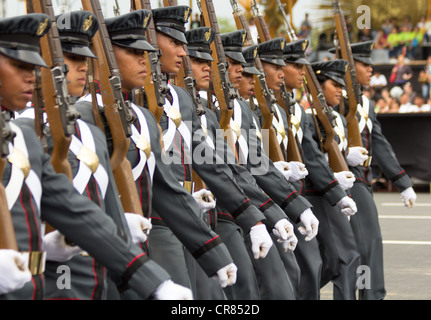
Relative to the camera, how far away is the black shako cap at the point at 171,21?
4.76 meters

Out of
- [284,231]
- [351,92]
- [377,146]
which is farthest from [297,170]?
[377,146]

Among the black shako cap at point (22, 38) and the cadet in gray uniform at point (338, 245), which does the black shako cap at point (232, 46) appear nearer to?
the cadet in gray uniform at point (338, 245)

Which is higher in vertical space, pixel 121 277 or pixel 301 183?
pixel 121 277

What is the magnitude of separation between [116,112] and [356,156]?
4043 mm

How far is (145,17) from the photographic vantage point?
4.23 meters

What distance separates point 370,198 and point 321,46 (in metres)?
14.6

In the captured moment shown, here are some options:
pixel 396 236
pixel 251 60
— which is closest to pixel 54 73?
pixel 251 60

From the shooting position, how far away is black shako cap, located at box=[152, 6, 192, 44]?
187 inches

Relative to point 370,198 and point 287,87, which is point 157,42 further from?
point 370,198

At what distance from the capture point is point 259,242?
192 inches

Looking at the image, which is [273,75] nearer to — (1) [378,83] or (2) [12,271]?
(2) [12,271]

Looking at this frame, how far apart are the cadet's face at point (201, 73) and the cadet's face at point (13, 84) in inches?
95.8

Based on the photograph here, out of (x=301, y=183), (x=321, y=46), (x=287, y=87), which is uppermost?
(x=287, y=87)

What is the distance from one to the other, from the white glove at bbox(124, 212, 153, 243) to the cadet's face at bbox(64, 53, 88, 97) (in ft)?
1.75
